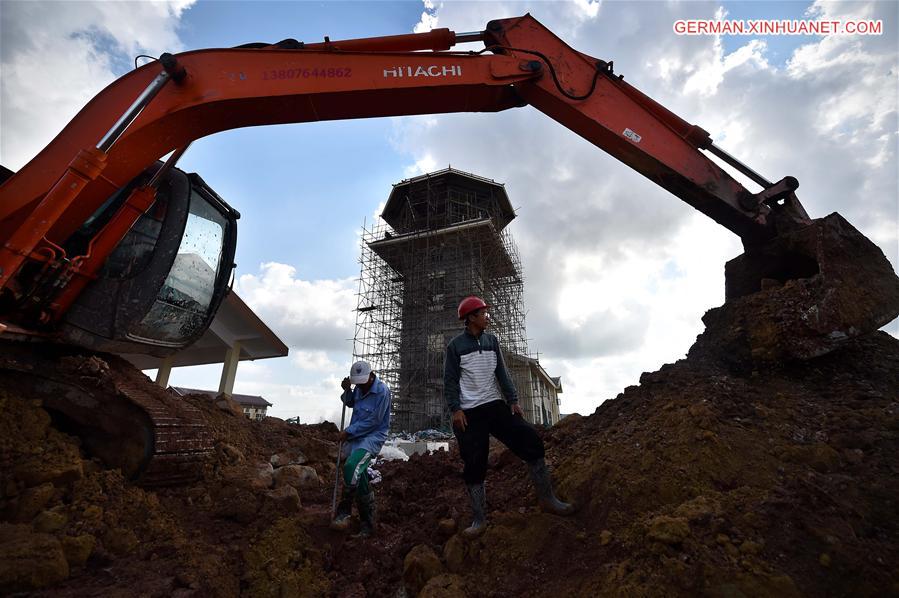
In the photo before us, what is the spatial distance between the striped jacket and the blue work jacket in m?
1.01

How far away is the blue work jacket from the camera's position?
400cm

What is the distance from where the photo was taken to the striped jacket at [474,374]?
3264mm

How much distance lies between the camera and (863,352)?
12.2 feet

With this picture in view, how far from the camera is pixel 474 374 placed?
10.9ft

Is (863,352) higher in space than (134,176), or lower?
lower

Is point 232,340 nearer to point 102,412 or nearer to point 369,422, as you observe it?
point 102,412

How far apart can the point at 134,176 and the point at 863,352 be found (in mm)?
6740

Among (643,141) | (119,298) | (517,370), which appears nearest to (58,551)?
(119,298)

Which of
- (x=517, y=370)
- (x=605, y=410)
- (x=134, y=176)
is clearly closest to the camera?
(x=134, y=176)

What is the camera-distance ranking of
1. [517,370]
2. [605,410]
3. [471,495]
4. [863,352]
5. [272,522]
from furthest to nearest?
1. [517,370]
2. [605,410]
3. [863,352]
4. [272,522]
5. [471,495]

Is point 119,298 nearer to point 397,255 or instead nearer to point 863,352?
point 863,352

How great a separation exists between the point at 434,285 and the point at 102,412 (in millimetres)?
19940

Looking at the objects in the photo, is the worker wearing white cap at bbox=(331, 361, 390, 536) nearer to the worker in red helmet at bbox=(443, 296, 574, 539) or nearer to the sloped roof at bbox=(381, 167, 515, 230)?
the worker in red helmet at bbox=(443, 296, 574, 539)

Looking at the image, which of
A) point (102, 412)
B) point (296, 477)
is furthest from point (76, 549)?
point (296, 477)
